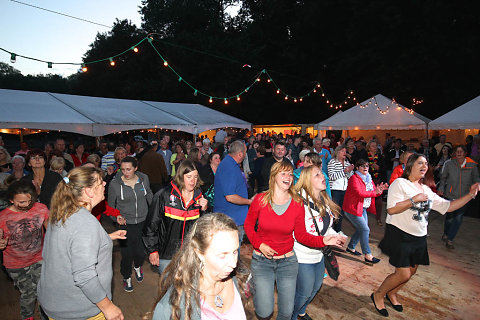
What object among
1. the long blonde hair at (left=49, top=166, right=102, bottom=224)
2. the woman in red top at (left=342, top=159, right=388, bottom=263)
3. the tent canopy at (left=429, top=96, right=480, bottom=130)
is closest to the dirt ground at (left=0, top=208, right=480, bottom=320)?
the woman in red top at (left=342, top=159, right=388, bottom=263)

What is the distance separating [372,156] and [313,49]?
78.4ft

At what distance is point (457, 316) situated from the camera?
10.8 ft

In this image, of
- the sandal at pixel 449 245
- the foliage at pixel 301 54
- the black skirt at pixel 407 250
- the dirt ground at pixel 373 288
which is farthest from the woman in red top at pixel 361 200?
the foliage at pixel 301 54

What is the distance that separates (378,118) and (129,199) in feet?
41.4

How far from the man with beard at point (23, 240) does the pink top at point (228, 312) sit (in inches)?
96.5

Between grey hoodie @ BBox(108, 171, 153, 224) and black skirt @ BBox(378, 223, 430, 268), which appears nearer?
black skirt @ BBox(378, 223, 430, 268)

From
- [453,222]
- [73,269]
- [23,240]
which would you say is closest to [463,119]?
[453,222]

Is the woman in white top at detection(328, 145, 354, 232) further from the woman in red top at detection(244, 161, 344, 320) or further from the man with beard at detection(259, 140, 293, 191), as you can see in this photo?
the woman in red top at detection(244, 161, 344, 320)

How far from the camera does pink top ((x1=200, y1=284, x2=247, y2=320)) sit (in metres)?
1.37

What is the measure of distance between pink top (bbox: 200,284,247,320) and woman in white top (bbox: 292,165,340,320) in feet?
4.45

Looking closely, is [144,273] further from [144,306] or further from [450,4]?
[450,4]

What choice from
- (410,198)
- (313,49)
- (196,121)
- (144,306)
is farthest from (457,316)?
(313,49)

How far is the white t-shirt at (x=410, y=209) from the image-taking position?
3.07m

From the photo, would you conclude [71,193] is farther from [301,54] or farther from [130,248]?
[301,54]
